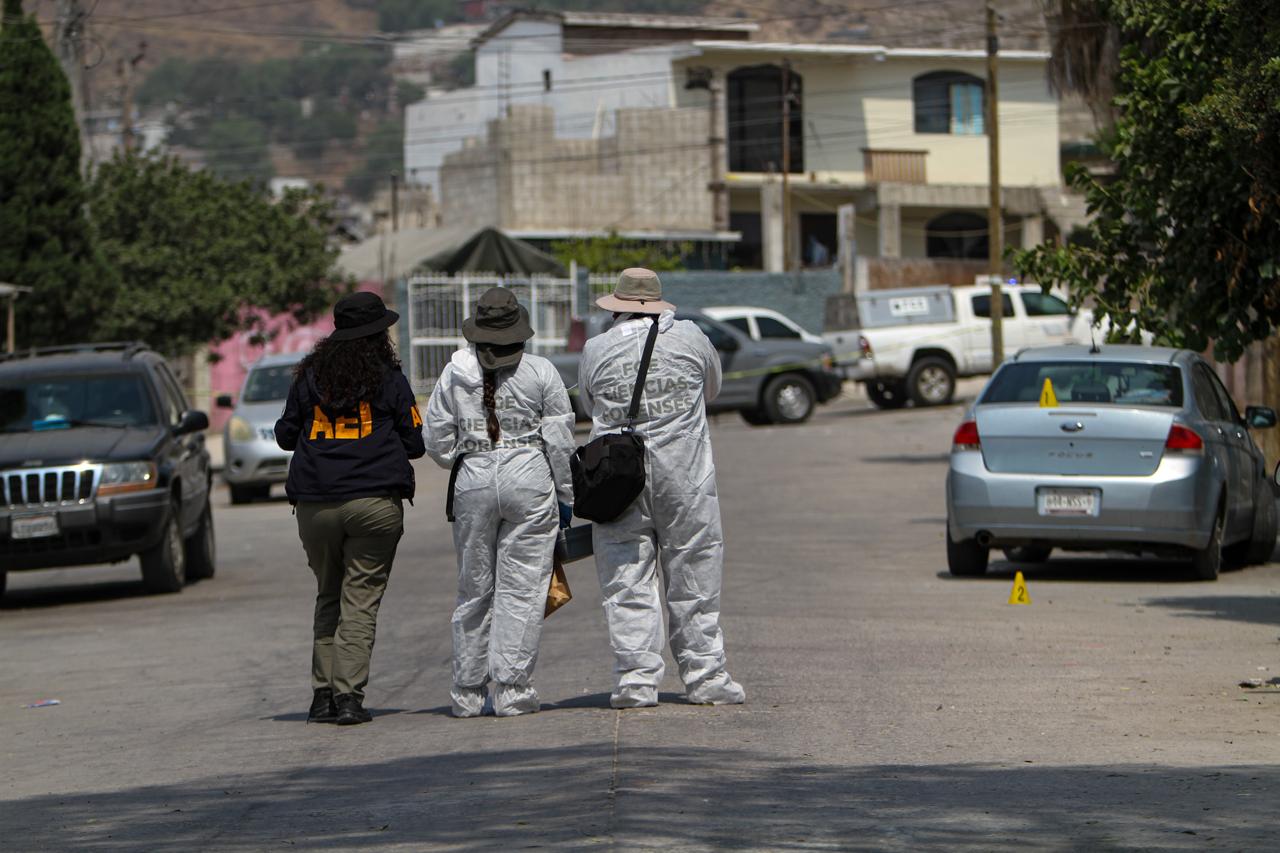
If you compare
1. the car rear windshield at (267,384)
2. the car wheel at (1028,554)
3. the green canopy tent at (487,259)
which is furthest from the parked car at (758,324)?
the car wheel at (1028,554)

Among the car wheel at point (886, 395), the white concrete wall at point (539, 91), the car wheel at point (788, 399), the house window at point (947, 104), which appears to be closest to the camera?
the car wheel at point (788, 399)

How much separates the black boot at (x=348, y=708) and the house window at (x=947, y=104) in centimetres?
5129

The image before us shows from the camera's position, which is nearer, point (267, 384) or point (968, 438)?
point (968, 438)

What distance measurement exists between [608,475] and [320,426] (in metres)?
1.42

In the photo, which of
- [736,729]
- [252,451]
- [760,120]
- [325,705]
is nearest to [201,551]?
[325,705]

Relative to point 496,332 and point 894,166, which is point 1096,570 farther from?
point 894,166

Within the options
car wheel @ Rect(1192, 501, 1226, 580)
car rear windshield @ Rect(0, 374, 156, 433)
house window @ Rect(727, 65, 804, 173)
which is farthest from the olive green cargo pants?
house window @ Rect(727, 65, 804, 173)

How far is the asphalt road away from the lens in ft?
20.6

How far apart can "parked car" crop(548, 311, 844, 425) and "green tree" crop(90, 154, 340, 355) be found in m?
5.72

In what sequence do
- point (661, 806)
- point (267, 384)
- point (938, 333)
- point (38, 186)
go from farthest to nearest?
1. point (938, 333)
2. point (38, 186)
3. point (267, 384)
4. point (661, 806)

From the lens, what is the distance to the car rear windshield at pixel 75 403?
15.6 meters

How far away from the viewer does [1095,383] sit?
46.2 ft

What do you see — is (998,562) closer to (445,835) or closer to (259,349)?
(445,835)

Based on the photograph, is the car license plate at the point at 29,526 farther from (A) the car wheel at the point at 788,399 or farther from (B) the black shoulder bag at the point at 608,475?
(A) the car wheel at the point at 788,399
